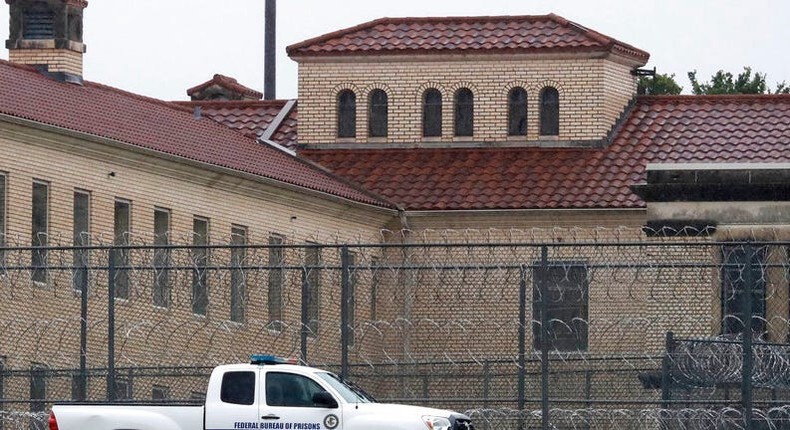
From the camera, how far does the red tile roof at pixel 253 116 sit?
2263 inches

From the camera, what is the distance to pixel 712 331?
35.8m

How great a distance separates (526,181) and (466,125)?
3258 millimetres

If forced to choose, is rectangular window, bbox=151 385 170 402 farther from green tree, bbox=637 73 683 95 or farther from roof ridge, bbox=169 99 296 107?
green tree, bbox=637 73 683 95

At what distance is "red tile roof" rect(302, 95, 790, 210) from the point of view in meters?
53.4

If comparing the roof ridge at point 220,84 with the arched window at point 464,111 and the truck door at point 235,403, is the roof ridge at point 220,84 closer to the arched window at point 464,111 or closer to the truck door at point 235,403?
the arched window at point 464,111

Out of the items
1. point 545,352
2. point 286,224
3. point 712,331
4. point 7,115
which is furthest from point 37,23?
point 545,352

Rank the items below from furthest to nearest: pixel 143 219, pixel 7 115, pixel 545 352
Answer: pixel 143 219
pixel 7 115
pixel 545 352

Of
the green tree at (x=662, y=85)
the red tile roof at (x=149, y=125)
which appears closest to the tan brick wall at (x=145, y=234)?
the red tile roof at (x=149, y=125)

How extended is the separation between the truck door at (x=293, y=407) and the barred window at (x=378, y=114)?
29874 millimetres

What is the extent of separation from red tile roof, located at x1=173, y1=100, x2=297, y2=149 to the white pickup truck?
94.9 ft

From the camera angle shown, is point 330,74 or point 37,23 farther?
point 330,74

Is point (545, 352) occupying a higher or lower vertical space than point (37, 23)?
lower

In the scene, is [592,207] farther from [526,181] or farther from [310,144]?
[310,144]

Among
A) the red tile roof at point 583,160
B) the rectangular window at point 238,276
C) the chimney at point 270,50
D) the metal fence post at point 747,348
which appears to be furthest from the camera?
the chimney at point 270,50
